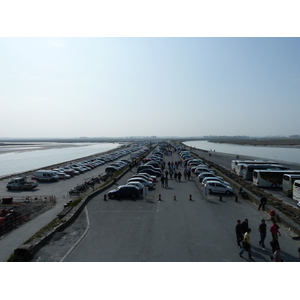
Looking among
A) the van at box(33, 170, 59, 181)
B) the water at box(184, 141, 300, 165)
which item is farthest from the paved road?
the water at box(184, 141, 300, 165)

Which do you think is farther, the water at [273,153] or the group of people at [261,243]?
the water at [273,153]

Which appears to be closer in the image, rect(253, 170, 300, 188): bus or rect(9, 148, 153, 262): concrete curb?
rect(9, 148, 153, 262): concrete curb

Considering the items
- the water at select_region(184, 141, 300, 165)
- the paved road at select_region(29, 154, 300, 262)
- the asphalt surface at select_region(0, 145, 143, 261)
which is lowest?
the asphalt surface at select_region(0, 145, 143, 261)

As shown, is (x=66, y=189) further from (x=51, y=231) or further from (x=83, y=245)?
(x=83, y=245)

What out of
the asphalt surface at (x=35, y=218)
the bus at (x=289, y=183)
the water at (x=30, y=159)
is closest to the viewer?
the asphalt surface at (x=35, y=218)

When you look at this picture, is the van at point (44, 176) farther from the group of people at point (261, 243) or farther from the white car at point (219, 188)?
the group of people at point (261, 243)

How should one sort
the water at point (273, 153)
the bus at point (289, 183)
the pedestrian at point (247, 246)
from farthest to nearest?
the water at point (273, 153) < the bus at point (289, 183) < the pedestrian at point (247, 246)

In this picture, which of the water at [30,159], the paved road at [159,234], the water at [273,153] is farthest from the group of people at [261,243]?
the water at [273,153]

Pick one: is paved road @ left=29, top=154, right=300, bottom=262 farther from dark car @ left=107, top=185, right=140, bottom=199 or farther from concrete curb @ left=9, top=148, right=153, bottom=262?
dark car @ left=107, top=185, right=140, bottom=199
